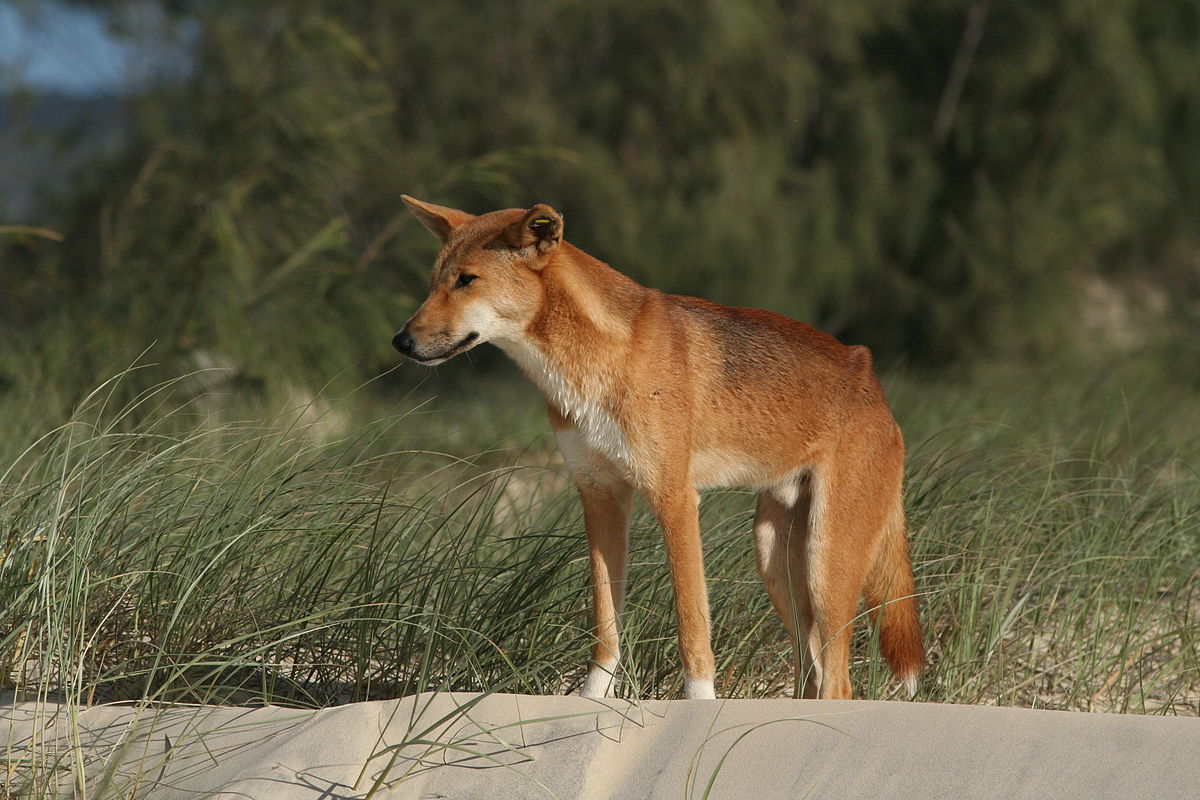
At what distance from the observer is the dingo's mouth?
3416 mm

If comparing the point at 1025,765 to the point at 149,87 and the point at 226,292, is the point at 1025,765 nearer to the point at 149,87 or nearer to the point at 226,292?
the point at 226,292

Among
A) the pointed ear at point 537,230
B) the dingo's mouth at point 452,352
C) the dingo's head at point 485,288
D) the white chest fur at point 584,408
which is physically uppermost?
the pointed ear at point 537,230

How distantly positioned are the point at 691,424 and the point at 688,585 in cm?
45

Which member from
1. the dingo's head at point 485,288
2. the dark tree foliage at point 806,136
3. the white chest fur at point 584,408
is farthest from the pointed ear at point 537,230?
the dark tree foliage at point 806,136

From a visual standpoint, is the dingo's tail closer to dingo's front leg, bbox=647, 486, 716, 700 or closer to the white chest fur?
dingo's front leg, bbox=647, 486, 716, 700

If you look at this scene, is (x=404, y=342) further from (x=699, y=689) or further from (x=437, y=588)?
(x=699, y=689)

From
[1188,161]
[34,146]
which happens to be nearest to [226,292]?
[34,146]

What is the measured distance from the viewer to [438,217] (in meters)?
3.86

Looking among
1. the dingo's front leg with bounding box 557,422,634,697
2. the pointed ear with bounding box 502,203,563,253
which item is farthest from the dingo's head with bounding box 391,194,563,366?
the dingo's front leg with bounding box 557,422,634,697

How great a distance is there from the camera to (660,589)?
4297 millimetres

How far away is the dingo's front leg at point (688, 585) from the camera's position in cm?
346

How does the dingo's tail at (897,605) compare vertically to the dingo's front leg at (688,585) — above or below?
below

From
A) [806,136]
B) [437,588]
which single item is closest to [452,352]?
[437,588]

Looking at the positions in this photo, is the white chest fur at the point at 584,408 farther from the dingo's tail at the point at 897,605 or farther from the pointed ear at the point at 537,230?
the dingo's tail at the point at 897,605
